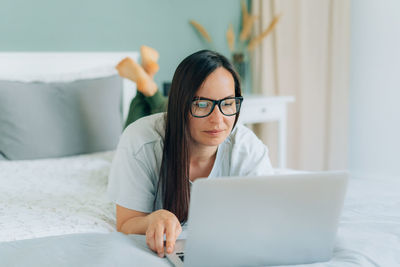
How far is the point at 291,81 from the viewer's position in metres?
3.38

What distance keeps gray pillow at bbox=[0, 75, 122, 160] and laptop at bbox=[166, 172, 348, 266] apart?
4.26ft

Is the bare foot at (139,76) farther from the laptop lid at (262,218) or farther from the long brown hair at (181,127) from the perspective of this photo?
the laptop lid at (262,218)

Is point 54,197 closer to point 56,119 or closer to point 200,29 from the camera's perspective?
point 56,119

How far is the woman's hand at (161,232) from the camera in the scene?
98cm

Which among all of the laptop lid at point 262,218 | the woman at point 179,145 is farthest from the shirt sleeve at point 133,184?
the laptop lid at point 262,218

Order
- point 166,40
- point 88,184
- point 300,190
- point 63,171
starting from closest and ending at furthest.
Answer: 1. point 300,190
2. point 88,184
3. point 63,171
4. point 166,40

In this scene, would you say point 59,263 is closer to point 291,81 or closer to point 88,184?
point 88,184

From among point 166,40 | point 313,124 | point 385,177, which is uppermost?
point 166,40

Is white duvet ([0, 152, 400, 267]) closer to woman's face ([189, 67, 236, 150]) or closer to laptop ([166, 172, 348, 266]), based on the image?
laptop ([166, 172, 348, 266])

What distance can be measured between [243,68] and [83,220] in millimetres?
2108

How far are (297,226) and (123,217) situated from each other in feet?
1.61

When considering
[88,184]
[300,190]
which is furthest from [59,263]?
[88,184]

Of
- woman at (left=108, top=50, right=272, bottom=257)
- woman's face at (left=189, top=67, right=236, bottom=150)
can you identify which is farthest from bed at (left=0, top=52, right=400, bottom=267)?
woman's face at (left=189, top=67, right=236, bottom=150)

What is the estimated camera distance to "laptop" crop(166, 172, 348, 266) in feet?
2.67
